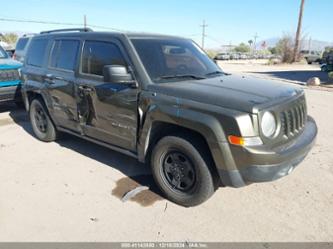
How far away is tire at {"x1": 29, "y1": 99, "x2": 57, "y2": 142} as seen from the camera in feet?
18.6

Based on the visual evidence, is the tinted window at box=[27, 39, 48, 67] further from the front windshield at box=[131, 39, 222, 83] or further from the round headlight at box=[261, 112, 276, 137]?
the round headlight at box=[261, 112, 276, 137]

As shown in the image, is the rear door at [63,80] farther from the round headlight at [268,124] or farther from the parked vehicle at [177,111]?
the round headlight at [268,124]

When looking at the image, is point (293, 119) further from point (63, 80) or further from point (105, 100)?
point (63, 80)

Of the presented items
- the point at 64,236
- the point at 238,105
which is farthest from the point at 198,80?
the point at 64,236

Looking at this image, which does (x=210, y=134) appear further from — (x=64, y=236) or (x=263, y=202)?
(x=64, y=236)

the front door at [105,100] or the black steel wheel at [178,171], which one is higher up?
the front door at [105,100]

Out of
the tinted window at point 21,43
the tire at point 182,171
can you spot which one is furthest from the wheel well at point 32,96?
the tinted window at point 21,43

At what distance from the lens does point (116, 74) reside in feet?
11.9

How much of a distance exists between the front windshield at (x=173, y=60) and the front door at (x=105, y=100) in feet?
0.95

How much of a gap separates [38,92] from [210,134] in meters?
3.80

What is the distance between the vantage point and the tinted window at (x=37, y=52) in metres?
5.50

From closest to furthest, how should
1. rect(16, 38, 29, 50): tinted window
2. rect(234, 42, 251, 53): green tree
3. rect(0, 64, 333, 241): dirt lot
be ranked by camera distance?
1. rect(0, 64, 333, 241): dirt lot
2. rect(16, 38, 29, 50): tinted window
3. rect(234, 42, 251, 53): green tree

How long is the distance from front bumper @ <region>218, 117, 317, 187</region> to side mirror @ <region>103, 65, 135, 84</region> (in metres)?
1.55

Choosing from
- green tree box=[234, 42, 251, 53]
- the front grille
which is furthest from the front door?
green tree box=[234, 42, 251, 53]
